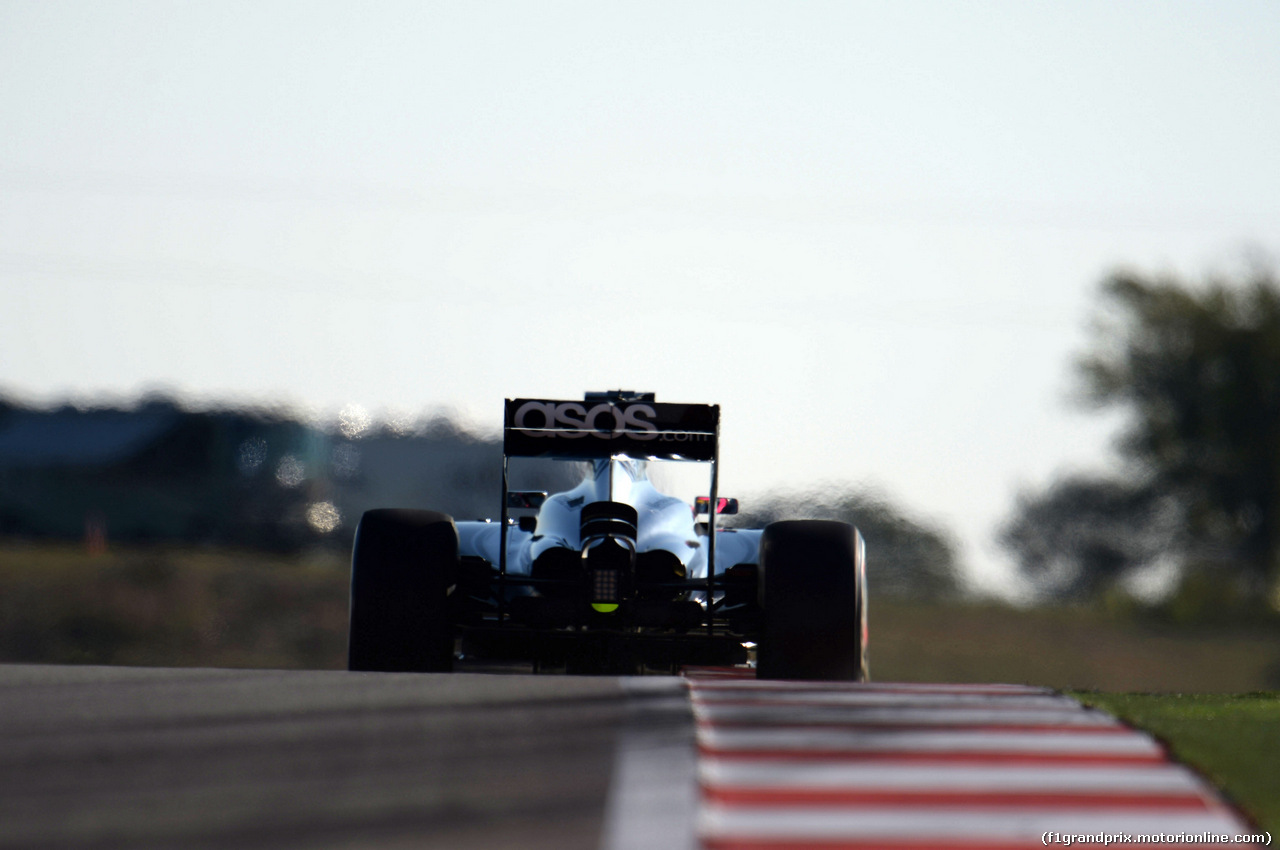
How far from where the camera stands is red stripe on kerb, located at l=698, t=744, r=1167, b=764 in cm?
557

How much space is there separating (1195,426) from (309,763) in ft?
126

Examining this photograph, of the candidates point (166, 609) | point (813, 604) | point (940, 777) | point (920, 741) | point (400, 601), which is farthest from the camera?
point (166, 609)

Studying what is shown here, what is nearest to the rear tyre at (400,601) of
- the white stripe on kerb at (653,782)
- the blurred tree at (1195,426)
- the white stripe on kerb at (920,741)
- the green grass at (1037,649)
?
the white stripe on kerb at (653,782)

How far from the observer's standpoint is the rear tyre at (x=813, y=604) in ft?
29.7

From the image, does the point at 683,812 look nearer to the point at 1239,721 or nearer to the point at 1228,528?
the point at 1239,721

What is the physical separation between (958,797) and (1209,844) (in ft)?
2.59

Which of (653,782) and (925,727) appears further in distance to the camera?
(925,727)

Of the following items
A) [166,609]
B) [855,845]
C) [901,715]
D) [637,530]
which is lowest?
[855,845]

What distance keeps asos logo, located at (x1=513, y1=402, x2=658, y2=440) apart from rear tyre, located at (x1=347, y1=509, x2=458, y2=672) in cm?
88

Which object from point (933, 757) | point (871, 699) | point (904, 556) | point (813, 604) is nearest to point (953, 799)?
point (933, 757)

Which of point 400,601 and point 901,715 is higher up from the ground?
point 400,601

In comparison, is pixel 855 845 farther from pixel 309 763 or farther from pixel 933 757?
pixel 309 763

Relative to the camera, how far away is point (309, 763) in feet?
17.5

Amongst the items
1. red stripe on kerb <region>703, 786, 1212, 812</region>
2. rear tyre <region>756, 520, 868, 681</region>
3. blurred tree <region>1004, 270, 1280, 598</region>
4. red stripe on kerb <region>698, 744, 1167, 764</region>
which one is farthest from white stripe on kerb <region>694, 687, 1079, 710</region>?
blurred tree <region>1004, 270, 1280, 598</region>
